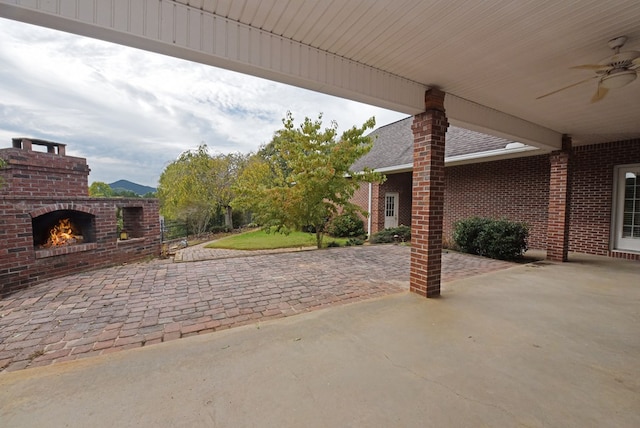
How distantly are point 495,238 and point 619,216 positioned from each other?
10.8 feet

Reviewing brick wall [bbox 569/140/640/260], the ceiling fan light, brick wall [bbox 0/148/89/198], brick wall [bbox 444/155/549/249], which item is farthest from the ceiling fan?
brick wall [bbox 0/148/89/198]

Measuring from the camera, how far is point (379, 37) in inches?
103

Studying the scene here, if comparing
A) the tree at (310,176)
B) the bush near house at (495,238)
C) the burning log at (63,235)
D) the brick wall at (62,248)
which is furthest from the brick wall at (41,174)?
the bush near house at (495,238)

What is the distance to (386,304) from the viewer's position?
350cm

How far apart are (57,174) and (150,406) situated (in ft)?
22.7

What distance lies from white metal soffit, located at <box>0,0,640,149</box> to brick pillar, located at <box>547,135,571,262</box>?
2.72 metres

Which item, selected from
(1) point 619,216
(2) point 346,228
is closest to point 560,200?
(1) point 619,216

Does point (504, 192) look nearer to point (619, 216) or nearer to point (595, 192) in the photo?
point (595, 192)

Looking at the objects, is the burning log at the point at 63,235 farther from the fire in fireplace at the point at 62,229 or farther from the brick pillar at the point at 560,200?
the brick pillar at the point at 560,200

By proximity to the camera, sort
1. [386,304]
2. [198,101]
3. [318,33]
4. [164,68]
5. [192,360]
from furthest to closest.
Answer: [198,101] → [164,68] → [386,304] → [318,33] → [192,360]

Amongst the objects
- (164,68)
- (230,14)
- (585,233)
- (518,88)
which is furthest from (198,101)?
(585,233)

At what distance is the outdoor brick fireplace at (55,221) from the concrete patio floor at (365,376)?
10.1ft

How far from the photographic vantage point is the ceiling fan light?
2768 millimetres

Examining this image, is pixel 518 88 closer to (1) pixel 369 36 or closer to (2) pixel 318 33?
(1) pixel 369 36
